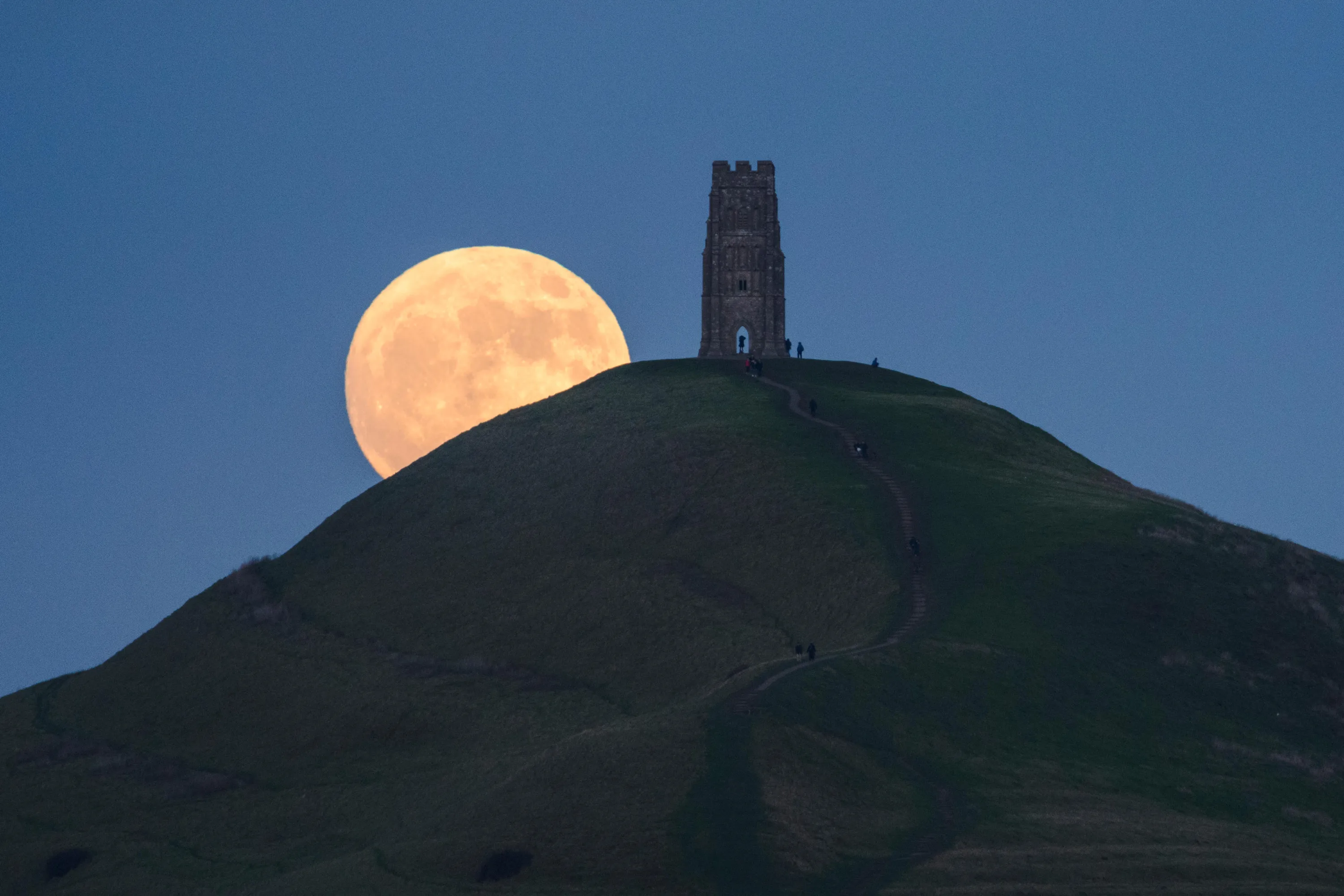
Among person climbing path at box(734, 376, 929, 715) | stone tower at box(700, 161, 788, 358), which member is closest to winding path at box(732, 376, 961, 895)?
person climbing path at box(734, 376, 929, 715)

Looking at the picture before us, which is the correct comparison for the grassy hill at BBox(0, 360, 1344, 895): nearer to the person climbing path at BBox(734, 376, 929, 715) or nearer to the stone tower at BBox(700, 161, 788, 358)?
the person climbing path at BBox(734, 376, 929, 715)

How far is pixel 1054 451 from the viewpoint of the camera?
372 ft

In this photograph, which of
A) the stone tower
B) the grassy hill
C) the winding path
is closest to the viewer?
the winding path

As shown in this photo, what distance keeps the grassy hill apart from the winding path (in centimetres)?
22

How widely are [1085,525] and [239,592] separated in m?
51.4

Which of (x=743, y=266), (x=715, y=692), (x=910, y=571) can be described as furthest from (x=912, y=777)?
(x=743, y=266)

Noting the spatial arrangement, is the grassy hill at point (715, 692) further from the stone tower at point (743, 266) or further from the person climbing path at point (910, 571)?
the stone tower at point (743, 266)

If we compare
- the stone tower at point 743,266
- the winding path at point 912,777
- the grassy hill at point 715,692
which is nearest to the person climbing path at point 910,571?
the winding path at point 912,777

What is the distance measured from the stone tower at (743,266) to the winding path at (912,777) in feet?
139

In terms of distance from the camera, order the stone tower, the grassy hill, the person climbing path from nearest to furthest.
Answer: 1. the grassy hill
2. the person climbing path
3. the stone tower

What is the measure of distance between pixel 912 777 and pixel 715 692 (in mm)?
8703

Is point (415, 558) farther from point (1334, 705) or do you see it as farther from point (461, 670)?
point (1334, 705)

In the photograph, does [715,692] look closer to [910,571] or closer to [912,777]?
[912,777]

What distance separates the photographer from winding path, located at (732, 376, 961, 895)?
5050 cm
